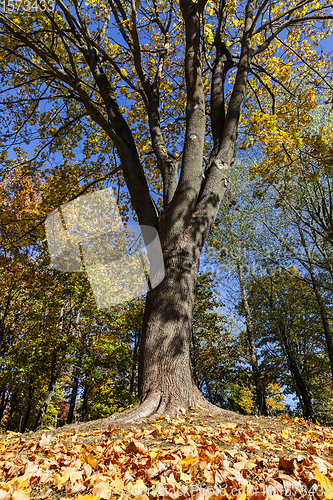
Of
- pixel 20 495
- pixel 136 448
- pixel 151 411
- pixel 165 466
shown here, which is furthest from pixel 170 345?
pixel 20 495

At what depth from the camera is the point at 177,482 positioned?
1.47m

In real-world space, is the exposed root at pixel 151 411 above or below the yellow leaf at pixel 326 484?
above

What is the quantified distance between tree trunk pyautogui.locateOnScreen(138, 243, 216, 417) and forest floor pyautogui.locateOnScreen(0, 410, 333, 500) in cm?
46

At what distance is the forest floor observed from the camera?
1377 mm

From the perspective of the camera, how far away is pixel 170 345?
10.1 feet

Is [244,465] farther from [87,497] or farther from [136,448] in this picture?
[87,497]

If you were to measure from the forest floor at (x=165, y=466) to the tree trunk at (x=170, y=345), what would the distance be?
46 centimetres

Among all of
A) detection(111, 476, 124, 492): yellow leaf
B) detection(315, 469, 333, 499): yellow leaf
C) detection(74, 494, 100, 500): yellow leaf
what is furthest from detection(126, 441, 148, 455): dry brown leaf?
detection(315, 469, 333, 499): yellow leaf

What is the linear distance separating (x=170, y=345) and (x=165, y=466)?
1497mm

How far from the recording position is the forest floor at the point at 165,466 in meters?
1.38

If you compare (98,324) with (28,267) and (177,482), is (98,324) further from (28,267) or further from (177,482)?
(177,482)

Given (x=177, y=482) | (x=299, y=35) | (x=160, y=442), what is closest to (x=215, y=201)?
(x=160, y=442)

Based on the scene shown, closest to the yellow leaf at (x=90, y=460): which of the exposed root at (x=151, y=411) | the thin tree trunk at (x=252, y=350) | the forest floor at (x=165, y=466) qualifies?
the forest floor at (x=165, y=466)

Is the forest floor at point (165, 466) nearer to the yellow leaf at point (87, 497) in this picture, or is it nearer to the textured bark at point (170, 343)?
the yellow leaf at point (87, 497)
